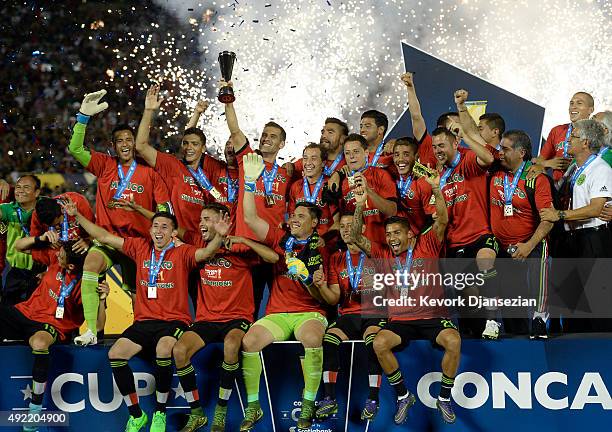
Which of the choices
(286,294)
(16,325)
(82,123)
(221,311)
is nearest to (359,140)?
(286,294)

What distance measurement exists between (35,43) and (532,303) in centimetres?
702

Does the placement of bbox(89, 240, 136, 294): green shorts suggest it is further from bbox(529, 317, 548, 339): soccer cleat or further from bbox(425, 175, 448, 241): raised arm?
bbox(529, 317, 548, 339): soccer cleat

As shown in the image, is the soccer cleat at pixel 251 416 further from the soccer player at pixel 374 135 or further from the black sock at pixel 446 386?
the soccer player at pixel 374 135

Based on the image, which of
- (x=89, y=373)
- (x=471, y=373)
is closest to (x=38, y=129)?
(x=89, y=373)

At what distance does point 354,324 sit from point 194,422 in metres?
1.28

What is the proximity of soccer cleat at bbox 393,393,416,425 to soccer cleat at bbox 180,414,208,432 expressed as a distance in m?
1.31

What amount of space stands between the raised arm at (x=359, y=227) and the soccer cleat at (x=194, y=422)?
160 cm

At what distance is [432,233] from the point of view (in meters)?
5.98

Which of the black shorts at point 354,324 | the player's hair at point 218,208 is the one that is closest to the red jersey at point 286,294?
the black shorts at point 354,324

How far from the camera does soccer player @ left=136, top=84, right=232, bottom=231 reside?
668 cm

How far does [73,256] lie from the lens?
639 cm

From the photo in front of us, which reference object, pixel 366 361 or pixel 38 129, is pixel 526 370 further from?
pixel 38 129

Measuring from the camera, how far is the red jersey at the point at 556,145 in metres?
6.54

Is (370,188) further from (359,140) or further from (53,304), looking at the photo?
(53,304)
